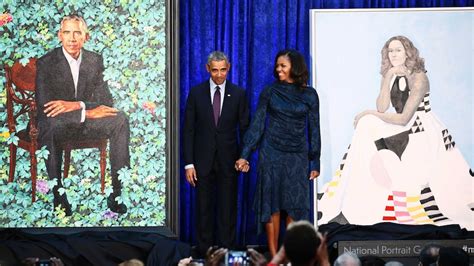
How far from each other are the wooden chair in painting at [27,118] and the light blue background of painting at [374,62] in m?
2.01

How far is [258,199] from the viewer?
7762 millimetres

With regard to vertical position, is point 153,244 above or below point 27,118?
below

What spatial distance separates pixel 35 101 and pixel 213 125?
1529 mm

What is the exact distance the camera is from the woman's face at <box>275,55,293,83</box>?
775cm

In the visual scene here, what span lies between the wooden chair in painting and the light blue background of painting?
2.01 metres

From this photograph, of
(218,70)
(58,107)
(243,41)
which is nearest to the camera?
(218,70)

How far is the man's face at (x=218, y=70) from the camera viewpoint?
7.95m

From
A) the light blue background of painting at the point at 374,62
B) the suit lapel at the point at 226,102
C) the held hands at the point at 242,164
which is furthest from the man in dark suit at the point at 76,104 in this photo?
the light blue background of painting at the point at 374,62

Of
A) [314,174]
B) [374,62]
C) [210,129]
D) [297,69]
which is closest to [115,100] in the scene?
[210,129]

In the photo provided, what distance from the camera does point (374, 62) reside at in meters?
8.51

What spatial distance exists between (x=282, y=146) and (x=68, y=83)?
6.37ft

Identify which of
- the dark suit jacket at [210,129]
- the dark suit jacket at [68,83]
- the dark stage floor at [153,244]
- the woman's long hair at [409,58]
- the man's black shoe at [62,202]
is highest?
the woman's long hair at [409,58]

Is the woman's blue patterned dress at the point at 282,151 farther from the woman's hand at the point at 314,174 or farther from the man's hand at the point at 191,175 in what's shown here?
the man's hand at the point at 191,175

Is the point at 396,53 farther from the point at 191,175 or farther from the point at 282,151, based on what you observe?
the point at 191,175
